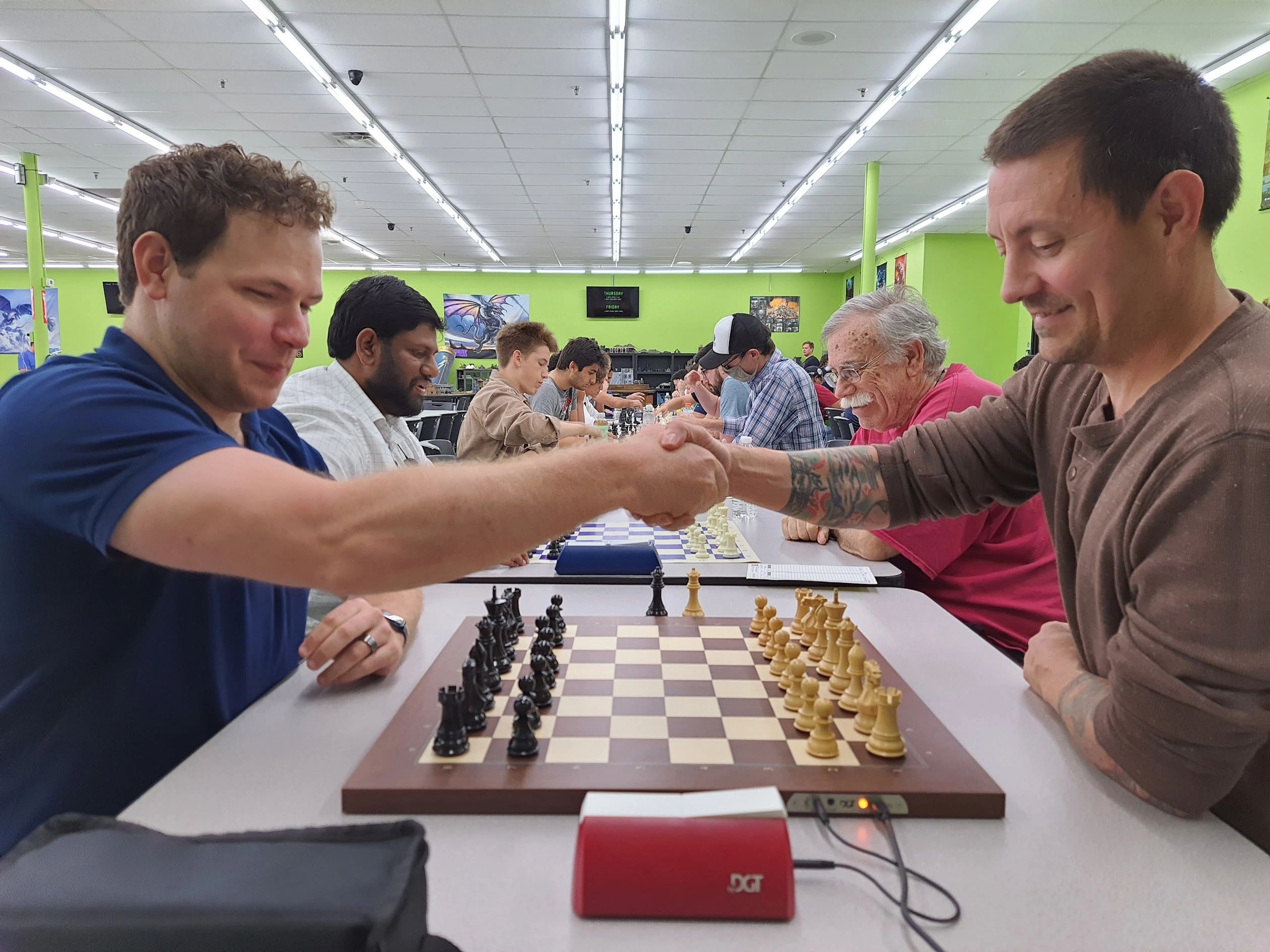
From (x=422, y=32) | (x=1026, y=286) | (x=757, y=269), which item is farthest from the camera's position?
(x=757, y=269)

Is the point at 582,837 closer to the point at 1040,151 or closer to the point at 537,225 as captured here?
the point at 1040,151

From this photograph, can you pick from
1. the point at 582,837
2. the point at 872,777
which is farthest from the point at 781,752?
the point at 582,837

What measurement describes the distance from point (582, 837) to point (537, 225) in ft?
41.8

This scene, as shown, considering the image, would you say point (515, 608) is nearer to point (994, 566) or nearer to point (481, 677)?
point (481, 677)

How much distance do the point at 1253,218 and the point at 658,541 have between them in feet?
22.3

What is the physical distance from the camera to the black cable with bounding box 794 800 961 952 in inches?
34.4

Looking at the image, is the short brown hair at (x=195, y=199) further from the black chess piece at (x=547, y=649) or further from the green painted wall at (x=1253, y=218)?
the green painted wall at (x=1253, y=218)

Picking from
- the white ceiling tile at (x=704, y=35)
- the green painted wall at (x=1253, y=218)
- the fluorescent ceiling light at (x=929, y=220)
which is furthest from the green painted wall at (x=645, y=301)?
the white ceiling tile at (x=704, y=35)

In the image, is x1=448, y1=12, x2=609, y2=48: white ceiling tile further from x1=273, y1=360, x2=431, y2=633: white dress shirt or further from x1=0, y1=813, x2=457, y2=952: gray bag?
x1=0, y1=813, x2=457, y2=952: gray bag

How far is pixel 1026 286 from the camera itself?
50.8 inches

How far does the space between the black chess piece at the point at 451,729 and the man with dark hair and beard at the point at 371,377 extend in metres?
1.44

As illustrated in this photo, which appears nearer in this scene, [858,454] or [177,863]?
[177,863]

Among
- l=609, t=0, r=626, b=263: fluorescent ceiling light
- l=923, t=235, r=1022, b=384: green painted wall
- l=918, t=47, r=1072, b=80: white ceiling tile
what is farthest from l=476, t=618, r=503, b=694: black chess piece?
l=923, t=235, r=1022, b=384: green painted wall

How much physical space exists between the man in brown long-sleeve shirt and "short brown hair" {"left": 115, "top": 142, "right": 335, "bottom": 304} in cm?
125
